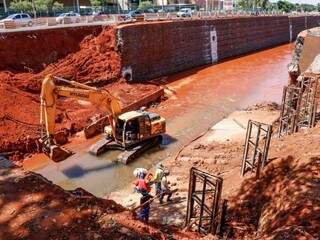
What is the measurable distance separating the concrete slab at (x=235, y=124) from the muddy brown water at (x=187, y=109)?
114 cm

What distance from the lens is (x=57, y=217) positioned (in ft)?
26.3

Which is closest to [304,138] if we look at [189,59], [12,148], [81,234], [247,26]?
[81,234]

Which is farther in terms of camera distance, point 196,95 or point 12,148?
point 196,95

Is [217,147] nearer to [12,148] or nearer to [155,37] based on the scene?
[12,148]

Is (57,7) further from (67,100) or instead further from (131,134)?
(131,134)

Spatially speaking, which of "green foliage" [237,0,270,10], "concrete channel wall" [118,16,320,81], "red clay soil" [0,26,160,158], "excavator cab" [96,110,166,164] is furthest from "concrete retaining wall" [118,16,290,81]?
"green foliage" [237,0,270,10]

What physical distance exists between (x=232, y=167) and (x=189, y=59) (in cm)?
3003

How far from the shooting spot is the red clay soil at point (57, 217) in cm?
765

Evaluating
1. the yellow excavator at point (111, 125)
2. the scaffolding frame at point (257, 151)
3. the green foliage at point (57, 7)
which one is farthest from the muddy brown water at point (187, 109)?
the green foliage at point (57, 7)

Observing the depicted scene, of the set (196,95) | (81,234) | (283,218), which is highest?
(81,234)

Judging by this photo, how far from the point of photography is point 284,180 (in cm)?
1117

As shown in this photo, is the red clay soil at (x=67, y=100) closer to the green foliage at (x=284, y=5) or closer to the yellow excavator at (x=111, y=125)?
the yellow excavator at (x=111, y=125)

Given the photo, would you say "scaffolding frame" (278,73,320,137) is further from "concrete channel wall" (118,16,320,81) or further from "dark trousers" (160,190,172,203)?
"concrete channel wall" (118,16,320,81)

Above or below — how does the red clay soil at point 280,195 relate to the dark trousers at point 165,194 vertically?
above
